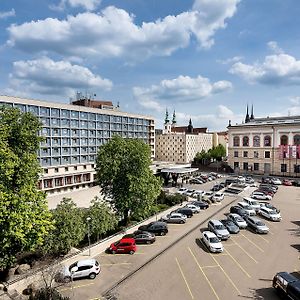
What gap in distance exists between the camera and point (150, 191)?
3397 cm

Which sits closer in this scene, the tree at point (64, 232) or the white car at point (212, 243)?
the tree at point (64, 232)

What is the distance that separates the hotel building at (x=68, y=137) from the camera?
166 ft

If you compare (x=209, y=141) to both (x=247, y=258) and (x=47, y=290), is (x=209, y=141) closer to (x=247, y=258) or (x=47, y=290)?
(x=247, y=258)

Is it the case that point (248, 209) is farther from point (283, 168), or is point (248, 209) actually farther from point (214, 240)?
point (283, 168)

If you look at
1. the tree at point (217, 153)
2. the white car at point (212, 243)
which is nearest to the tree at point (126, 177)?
the white car at point (212, 243)

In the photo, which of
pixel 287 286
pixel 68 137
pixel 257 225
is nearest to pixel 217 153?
pixel 68 137

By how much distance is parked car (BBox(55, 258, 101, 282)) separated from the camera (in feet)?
69.2

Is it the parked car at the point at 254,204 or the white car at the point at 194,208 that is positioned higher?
the parked car at the point at 254,204

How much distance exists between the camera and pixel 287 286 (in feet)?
59.1

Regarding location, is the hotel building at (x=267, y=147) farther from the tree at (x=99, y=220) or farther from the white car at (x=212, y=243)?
the tree at (x=99, y=220)

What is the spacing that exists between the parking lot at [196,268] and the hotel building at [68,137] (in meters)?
30.0

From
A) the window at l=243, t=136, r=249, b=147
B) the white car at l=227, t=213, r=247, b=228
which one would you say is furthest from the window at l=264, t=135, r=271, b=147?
the white car at l=227, t=213, r=247, b=228

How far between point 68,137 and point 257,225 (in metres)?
39.6

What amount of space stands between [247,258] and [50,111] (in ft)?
140
